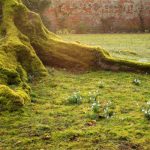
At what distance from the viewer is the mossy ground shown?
735 cm

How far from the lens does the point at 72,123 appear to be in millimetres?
8289

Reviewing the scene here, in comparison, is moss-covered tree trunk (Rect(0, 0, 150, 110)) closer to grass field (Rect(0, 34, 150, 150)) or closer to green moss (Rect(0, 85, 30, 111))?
grass field (Rect(0, 34, 150, 150))

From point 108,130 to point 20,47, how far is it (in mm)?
4763

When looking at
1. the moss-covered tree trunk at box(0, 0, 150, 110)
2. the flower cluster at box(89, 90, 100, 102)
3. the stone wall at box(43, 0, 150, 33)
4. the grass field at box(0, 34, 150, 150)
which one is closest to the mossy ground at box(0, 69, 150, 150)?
the grass field at box(0, 34, 150, 150)

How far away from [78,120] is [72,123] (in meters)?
0.20

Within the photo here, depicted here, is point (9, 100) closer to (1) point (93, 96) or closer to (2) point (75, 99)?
(2) point (75, 99)

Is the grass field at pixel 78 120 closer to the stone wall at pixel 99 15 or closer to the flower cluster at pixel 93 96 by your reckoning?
the flower cluster at pixel 93 96

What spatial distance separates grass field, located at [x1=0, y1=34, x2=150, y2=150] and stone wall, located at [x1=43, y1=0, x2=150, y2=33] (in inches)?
900

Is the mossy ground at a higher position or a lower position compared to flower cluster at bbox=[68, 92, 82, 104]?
lower

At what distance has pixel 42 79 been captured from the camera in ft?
38.9

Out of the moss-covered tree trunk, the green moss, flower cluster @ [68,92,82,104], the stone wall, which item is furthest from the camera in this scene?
the stone wall

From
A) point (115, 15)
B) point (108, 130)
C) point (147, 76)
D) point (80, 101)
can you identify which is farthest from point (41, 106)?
point (115, 15)

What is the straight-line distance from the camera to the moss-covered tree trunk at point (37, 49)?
11.8 meters

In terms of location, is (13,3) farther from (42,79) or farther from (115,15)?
(115,15)
